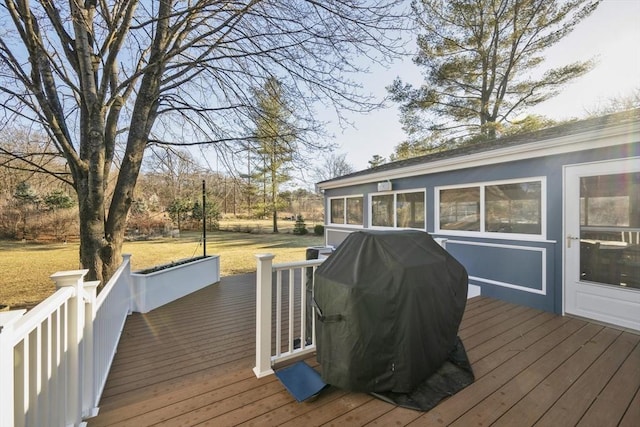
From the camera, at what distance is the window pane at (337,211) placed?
29.8 feet

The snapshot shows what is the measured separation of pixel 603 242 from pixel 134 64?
306 inches

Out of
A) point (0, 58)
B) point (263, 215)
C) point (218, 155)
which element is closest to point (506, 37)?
point (218, 155)

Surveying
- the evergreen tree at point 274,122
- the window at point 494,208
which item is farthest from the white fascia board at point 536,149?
the evergreen tree at point 274,122

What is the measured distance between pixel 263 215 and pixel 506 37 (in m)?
16.9

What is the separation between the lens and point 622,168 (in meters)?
3.33

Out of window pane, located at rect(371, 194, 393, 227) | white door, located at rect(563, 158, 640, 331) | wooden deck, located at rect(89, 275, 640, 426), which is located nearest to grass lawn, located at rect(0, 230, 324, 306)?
window pane, located at rect(371, 194, 393, 227)

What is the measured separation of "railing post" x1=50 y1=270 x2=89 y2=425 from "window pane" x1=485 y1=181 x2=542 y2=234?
5.38 meters

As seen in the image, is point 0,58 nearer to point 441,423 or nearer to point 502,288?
point 441,423

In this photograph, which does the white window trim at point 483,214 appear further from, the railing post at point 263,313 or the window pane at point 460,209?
the railing post at point 263,313

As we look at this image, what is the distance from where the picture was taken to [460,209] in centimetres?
532

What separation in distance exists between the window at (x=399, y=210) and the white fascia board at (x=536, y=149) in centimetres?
57

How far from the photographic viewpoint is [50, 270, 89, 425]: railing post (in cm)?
168

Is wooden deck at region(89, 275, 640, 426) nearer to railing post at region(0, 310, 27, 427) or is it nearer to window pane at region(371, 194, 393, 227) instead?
railing post at region(0, 310, 27, 427)

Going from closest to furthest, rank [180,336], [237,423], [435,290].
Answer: [237,423], [435,290], [180,336]
